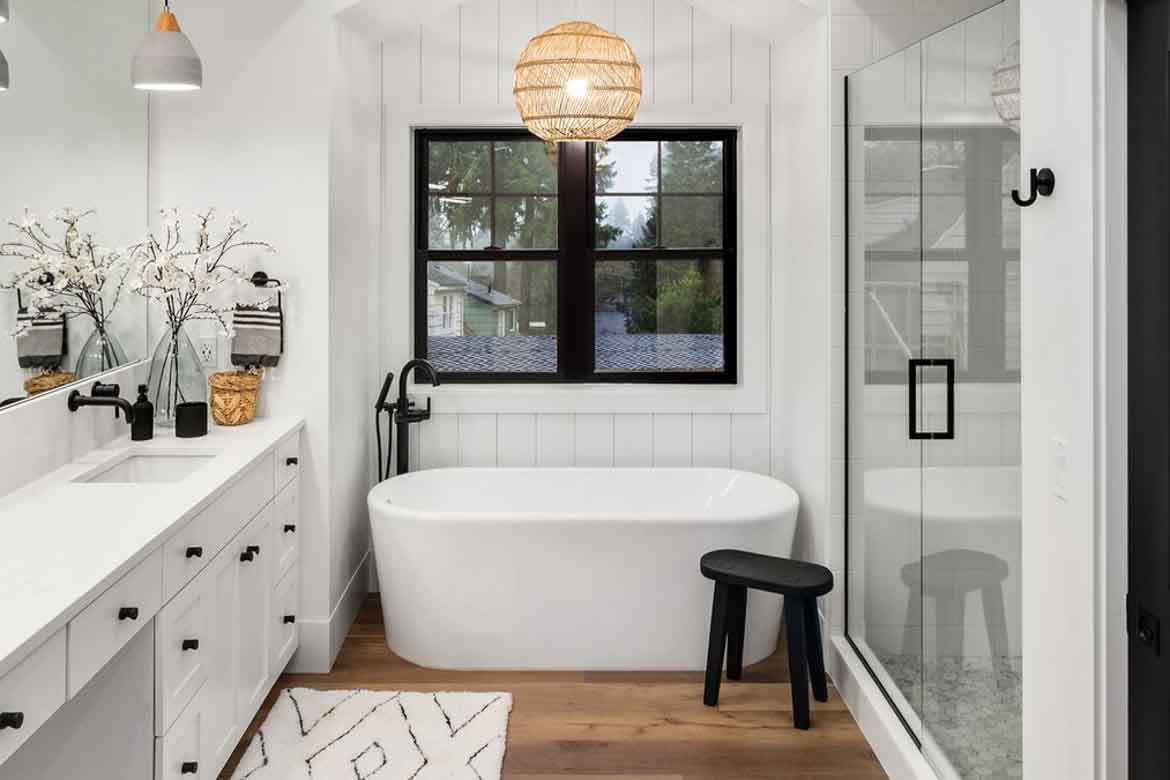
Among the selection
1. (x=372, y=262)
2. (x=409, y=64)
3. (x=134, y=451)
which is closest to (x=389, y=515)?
(x=134, y=451)

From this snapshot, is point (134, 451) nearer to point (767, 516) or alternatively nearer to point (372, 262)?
point (372, 262)

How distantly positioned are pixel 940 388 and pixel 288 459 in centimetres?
206

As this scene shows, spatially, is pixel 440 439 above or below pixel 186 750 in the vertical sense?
above

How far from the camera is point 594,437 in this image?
422 cm

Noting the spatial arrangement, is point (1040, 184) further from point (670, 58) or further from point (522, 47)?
point (522, 47)

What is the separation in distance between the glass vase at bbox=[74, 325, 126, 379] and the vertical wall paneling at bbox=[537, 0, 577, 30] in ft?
7.26

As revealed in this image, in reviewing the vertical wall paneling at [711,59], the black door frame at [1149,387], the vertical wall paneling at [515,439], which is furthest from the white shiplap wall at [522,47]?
the black door frame at [1149,387]

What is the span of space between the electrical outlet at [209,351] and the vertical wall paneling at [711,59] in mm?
2217

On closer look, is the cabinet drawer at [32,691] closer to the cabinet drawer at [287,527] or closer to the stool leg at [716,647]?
the cabinet drawer at [287,527]

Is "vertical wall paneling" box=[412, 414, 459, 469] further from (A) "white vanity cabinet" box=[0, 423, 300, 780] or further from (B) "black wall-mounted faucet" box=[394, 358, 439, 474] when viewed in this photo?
(A) "white vanity cabinet" box=[0, 423, 300, 780]

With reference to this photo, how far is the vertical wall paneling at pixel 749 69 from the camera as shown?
13.4ft

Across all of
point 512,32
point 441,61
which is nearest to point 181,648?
point 441,61

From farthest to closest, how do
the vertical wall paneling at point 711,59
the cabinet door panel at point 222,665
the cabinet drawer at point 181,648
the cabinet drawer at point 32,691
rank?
the vertical wall paneling at point 711,59, the cabinet door panel at point 222,665, the cabinet drawer at point 181,648, the cabinet drawer at point 32,691

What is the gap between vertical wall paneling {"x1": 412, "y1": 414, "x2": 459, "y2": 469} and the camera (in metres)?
4.21
